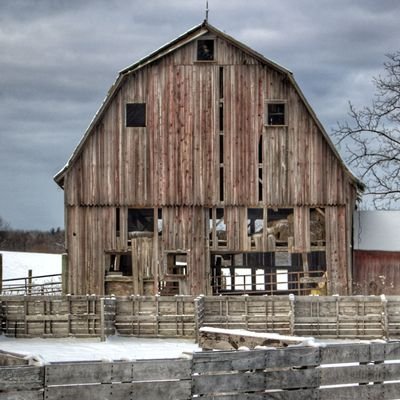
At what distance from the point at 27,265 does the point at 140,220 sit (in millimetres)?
38620

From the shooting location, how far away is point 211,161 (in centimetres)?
3612

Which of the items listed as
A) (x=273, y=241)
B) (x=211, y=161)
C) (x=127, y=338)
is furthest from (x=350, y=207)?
(x=127, y=338)

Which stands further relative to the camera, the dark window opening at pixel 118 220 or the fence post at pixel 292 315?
the dark window opening at pixel 118 220

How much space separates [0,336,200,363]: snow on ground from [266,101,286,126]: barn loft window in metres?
10.7

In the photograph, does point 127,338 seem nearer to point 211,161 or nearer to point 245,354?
point 211,161

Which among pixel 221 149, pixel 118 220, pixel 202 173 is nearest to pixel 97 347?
pixel 118 220

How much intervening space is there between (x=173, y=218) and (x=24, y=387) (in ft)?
81.2

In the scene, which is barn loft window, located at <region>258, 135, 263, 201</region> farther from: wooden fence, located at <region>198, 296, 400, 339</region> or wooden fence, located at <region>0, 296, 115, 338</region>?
wooden fence, located at <region>0, 296, 115, 338</region>

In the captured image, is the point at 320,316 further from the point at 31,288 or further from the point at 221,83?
the point at 31,288

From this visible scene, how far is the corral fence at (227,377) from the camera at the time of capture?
457 inches

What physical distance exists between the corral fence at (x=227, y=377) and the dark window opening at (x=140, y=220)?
75.4 feet

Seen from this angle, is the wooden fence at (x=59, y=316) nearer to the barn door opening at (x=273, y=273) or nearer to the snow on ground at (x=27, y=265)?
the barn door opening at (x=273, y=273)

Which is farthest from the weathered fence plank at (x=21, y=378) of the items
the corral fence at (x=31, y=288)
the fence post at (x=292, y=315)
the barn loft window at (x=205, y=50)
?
the barn loft window at (x=205, y=50)

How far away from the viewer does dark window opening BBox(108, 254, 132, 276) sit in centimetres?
3662
